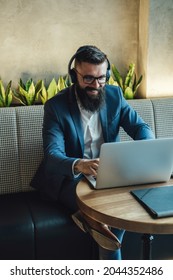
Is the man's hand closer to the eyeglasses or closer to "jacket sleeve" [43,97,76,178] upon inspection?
"jacket sleeve" [43,97,76,178]

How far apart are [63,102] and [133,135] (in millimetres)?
384

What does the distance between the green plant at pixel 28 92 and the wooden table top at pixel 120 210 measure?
39.4 inches

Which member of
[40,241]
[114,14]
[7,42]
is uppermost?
[114,14]

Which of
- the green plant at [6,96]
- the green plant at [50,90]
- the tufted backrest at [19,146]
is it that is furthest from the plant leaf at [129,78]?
the green plant at [6,96]

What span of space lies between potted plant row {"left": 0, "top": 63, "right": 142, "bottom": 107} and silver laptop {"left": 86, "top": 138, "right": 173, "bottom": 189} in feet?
3.38

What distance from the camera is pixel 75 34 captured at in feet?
8.30

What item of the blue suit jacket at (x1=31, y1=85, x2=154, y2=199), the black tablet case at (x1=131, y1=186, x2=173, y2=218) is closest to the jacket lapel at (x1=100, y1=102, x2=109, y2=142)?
the blue suit jacket at (x1=31, y1=85, x2=154, y2=199)

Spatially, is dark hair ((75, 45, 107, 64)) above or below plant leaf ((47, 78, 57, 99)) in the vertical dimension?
above

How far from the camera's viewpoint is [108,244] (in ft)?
4.36

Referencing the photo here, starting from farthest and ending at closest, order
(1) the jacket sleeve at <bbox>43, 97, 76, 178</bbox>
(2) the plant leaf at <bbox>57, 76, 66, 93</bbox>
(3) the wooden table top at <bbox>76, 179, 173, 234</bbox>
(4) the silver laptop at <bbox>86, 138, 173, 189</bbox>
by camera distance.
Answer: (2) the plant leaf at <bbox>57, 76, 66, 93</bbox> → (1) the jacket sleeve at <bbox>43, 97, 76, 178</bbox> → (4) the silver laptop at <bbox>86, 138, 173, 189</bbox> → (3) the wooden table top at <bbox>76, 179, 173, 234</bbox>

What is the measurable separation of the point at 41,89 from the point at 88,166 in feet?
3.47

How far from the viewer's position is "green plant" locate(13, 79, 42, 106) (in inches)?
92.0
